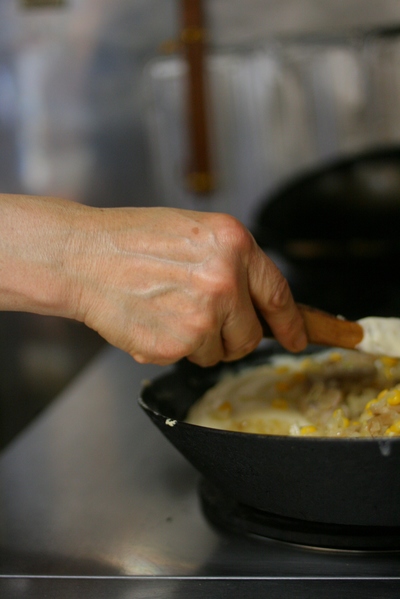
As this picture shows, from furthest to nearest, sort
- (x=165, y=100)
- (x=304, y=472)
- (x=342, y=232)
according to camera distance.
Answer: (x=165, y=100), (x=342, y=232), (x=304, y=472)

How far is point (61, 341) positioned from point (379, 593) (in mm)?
1554

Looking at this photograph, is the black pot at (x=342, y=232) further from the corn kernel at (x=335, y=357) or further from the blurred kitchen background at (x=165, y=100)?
the corn kernel at (x=335, y=357)

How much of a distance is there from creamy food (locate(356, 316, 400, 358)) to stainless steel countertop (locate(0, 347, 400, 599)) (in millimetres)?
261

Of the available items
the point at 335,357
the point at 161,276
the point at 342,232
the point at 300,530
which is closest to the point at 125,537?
the point at 300,530

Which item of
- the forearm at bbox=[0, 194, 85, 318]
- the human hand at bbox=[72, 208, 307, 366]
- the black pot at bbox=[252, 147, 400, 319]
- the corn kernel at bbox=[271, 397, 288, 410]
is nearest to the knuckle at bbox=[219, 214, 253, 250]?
the human hand at bbox=[72, 208, 307, 366]

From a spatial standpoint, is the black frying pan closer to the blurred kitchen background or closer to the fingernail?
the fingernail

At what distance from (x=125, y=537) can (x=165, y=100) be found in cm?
154

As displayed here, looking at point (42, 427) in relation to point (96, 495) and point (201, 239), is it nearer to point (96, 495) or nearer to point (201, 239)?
point (96, 495)

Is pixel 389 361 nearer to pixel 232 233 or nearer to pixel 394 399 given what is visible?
pixel 394 399

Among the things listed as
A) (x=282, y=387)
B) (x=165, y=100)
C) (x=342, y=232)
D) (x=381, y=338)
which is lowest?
(x=342, y=232)

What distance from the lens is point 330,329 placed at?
901 millimetres

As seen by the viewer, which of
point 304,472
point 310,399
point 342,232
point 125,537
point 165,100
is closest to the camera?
point 304,472

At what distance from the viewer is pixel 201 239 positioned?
0.76 meters

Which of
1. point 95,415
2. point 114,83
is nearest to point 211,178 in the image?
point 114,83
